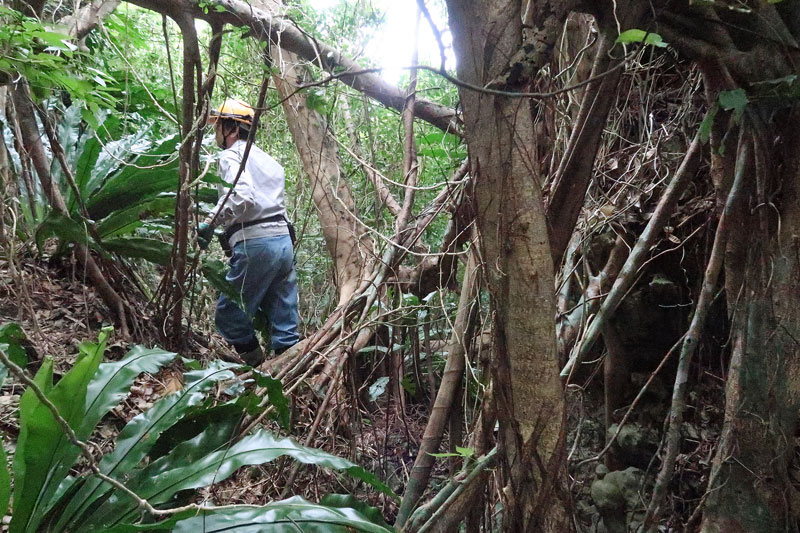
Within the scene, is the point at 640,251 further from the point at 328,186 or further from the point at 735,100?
the point at 328,186

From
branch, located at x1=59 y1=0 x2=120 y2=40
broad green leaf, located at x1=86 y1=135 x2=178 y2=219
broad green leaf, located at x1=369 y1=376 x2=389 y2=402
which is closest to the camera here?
branch, located at x1=59 y1=0 x2=120 y2=40

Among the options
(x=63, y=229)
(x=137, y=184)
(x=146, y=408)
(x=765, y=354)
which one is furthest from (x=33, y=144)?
(x=765, y=354)

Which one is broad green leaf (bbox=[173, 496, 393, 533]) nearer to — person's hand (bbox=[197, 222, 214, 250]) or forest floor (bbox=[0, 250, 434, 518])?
forest floor (bbox=[0, 250, 434, 518])

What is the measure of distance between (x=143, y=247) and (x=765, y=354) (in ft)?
9.23

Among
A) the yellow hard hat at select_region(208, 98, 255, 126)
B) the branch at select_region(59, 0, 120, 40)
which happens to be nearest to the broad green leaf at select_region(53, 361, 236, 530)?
the branch at select_region(59, 0, 120, 40)

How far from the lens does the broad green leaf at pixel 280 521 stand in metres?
1.53

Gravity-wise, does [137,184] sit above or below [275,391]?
above

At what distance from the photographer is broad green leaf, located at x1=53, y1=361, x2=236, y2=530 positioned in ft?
5.45

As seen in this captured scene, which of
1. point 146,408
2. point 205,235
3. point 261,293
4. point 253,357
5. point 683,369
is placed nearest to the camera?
point 683,369

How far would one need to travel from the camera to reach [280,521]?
1536 millimetres

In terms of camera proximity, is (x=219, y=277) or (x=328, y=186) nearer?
(x=219, y=277)

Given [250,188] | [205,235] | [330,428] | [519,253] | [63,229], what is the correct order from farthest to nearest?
[250,188]
[205,235]
[63,229]
[330,428]
[519,253]

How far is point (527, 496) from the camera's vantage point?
→ 1305 millimetres

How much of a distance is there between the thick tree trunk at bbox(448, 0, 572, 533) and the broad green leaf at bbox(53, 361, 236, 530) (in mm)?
1129
